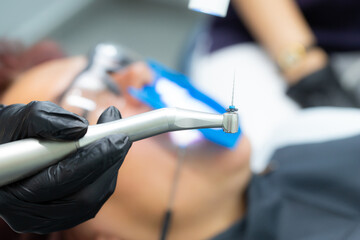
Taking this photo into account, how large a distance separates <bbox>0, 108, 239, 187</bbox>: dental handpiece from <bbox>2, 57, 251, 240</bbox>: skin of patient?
0.39 ft

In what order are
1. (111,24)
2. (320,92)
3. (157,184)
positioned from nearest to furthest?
(157,184) < (320,92) < (111,24)

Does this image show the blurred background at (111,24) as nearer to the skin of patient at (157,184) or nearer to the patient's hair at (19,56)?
the patient's hair at (19,56)

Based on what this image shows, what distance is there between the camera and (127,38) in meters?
1.60

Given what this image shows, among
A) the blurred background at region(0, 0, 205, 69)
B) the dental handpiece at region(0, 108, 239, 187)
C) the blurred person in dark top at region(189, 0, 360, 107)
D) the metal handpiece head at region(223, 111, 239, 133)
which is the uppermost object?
the blurred background at region(0, 0, 205, 69)

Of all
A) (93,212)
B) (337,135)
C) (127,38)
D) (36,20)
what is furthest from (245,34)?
(36,20)

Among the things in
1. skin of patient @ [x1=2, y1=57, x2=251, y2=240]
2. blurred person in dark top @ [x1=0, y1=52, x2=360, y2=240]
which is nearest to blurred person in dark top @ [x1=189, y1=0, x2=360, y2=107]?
blurred person in dark top @ [x1=0, y1=52, x2=360, y2=240]

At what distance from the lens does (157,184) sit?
48 centimetres

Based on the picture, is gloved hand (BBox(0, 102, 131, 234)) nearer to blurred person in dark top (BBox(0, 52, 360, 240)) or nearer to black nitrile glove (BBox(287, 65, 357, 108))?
blurred person in dark top (BBox(0, 52, 360, 240))

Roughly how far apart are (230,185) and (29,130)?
29 cm

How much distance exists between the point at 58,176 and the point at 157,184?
0.58 ft

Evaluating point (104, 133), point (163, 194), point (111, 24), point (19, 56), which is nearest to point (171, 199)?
point (163, 194)

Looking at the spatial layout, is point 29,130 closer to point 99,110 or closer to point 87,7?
point 99,110

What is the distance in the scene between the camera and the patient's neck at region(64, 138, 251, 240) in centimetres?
47

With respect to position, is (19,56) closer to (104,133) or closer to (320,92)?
(104,133)
